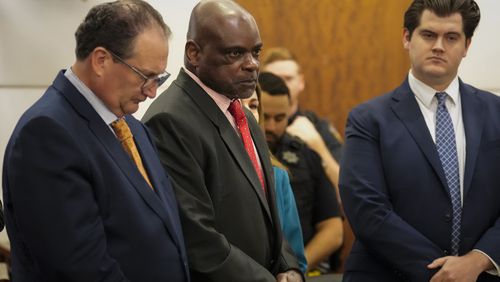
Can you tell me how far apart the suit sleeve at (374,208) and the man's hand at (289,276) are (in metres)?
0.29

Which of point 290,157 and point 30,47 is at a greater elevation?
point 30,47

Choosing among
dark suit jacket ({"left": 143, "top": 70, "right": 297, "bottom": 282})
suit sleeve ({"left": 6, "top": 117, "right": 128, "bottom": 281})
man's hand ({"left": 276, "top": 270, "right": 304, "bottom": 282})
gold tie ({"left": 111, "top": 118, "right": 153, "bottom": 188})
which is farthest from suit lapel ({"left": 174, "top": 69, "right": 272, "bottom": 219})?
suit sleeve ({"left": 6, "top": 117, "right": 128, "bottom": 281})

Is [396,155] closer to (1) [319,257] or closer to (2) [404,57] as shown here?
(1) [319,257]

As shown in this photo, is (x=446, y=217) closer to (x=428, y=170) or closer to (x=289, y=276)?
(x=428, y=170)

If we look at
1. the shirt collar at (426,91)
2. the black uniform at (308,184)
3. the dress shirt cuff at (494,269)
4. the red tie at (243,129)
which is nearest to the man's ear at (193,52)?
the red tie at (243,129)

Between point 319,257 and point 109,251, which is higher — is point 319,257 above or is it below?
below

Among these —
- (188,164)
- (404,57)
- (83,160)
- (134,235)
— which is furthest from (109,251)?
(404,57)

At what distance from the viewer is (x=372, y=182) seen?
8.09 ft

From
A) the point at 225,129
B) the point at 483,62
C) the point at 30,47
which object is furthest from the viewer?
the point at 483,62

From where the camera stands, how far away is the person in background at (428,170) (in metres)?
2.39

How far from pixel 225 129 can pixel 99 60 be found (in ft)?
1.57

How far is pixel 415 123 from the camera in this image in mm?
2510

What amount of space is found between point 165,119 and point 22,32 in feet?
4.54

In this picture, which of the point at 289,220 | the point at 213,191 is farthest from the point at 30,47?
the point at 213,191
